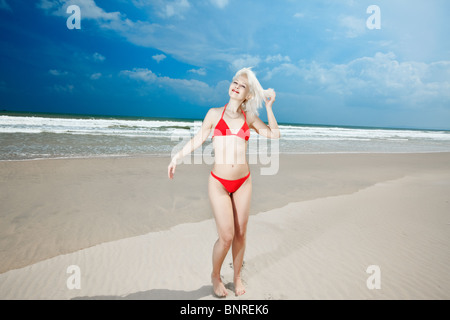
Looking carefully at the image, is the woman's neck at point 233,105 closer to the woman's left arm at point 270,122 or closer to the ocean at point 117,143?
the woman's left arm at point 270,122

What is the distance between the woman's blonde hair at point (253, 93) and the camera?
115 inches

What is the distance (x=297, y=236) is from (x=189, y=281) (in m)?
2.34

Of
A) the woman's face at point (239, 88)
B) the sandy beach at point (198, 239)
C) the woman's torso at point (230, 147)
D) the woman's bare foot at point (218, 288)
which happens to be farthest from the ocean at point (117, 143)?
the woman's face at point (239, 88)

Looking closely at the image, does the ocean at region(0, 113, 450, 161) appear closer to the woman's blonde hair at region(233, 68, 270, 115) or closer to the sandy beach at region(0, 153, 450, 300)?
the sandy beach at region(0, 153, 450, 300)

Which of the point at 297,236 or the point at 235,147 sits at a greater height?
the point at 235,147

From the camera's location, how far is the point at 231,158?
2891mm

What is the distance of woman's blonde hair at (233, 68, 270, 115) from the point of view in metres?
2.91

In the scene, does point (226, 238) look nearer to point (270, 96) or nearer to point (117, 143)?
point (270, 96)

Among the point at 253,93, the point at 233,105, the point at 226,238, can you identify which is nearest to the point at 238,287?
the point at 226,238
